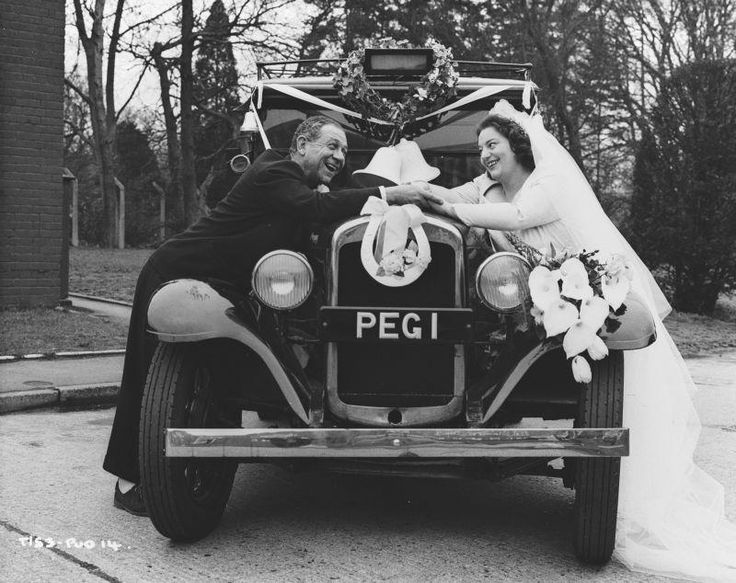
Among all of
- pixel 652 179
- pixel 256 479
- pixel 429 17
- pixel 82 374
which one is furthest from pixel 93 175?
pixel 256 479

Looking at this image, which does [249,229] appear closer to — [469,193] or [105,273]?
[469,193]

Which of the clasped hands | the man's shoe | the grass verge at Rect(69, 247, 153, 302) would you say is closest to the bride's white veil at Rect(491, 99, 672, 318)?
the clasped hands

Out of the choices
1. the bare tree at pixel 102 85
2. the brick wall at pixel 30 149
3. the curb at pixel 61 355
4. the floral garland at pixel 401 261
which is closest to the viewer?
the floral garland at pixel 401 261

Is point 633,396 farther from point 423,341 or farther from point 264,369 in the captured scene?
point 264,369

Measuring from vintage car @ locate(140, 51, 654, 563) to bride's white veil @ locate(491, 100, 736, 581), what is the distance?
0.41 m

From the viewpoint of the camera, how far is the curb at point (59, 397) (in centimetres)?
723

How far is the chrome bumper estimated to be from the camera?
353 centimetres

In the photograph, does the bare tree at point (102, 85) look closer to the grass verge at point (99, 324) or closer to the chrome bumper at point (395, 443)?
the grass verge at point (99, 324)

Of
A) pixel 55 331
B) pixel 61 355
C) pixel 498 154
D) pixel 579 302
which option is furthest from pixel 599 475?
pixel 55 331

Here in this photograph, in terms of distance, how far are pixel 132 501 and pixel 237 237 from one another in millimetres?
1382

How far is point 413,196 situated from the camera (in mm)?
4109

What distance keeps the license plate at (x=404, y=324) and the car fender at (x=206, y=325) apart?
30cm

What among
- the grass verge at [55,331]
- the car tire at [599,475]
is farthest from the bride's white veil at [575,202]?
the grass verge at [55,331]

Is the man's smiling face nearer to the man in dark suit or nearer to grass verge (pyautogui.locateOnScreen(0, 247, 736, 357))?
the man in dark suit
